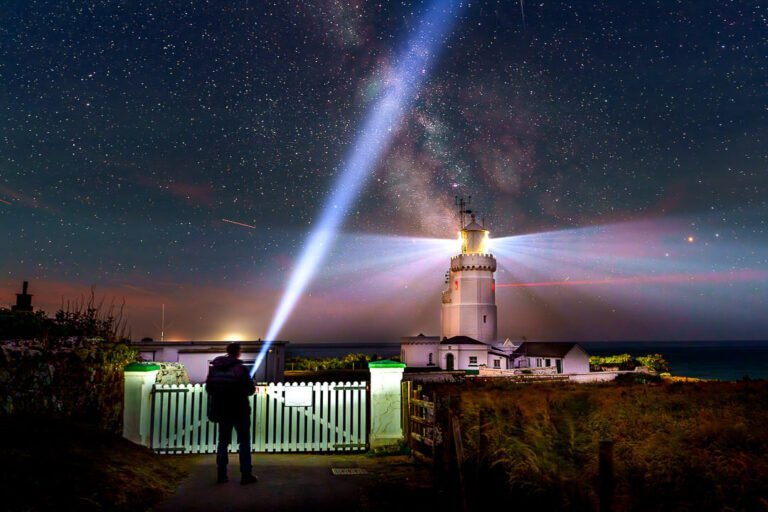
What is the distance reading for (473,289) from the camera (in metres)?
62.3

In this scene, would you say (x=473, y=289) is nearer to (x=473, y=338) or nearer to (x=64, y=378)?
(x=473, y=338)

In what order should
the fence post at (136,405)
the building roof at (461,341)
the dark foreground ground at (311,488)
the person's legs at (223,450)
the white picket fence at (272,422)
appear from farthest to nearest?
the building roof at (461,341), the white picket fence at (272,422), the fence post at (136,405), the person's legs at (223,450), the dark foreground ground at (311,488)

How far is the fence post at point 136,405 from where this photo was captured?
37.5ft

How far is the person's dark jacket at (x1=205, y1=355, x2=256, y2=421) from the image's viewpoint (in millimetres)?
8727

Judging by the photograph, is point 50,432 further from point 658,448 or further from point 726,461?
point 726,461

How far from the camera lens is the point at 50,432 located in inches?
335

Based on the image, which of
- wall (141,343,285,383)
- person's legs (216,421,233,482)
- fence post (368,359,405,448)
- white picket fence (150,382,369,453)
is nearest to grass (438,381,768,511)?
fence post (368,359,405,448)

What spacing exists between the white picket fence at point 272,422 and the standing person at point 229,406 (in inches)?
113

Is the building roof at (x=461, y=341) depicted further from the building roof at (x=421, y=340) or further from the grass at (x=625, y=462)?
the grass at (x=625, y=462)

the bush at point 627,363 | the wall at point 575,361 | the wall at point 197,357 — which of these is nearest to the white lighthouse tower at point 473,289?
the wall at point 575,361

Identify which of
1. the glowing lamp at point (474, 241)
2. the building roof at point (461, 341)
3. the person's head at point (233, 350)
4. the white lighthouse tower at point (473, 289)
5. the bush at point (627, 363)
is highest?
the glowing lamp at point (474, 241)

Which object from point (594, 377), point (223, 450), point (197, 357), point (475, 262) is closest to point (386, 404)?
point (223, 450)

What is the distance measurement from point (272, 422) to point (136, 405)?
2577 mm

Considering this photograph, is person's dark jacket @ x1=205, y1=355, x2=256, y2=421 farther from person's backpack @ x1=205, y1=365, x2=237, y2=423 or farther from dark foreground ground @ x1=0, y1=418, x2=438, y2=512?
dark foreground ground @ x1=0, y1=418, x2=438, y2=512
